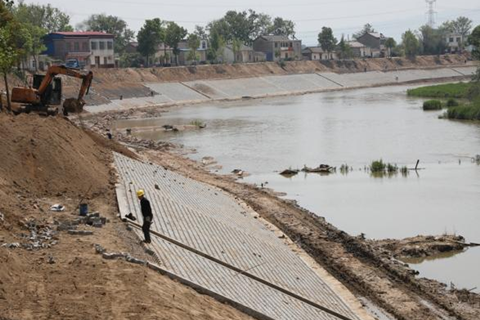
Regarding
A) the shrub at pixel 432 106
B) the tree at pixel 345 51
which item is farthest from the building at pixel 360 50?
the shrub at pixel 432 106

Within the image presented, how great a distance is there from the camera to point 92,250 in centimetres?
1909

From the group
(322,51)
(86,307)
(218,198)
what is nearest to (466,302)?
(86,307)

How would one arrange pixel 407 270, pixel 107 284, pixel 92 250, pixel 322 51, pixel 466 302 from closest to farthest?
1. pixel 107 284
2. pixel 92 250
3. pixel 466 302
4. pixel 407 270
5. pixel 322 51

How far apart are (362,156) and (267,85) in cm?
6514

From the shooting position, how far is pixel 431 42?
176m

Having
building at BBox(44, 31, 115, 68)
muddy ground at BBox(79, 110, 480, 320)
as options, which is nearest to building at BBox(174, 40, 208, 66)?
building at BBox(44, 31, 115, 68)

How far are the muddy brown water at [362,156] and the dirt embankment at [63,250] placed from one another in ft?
30.8

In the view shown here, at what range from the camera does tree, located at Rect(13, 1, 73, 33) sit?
4742 inches

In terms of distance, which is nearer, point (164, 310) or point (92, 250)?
point (164, 310)

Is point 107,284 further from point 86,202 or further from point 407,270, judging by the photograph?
point 407,270

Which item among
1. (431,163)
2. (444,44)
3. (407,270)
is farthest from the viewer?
(444,44)

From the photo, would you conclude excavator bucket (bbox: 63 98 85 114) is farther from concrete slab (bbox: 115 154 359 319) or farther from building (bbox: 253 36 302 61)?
building (bbox: 253 36 302 61)

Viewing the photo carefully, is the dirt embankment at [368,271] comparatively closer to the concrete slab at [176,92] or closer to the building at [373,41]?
the concrete slab at [176,92]

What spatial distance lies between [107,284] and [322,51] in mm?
144295
